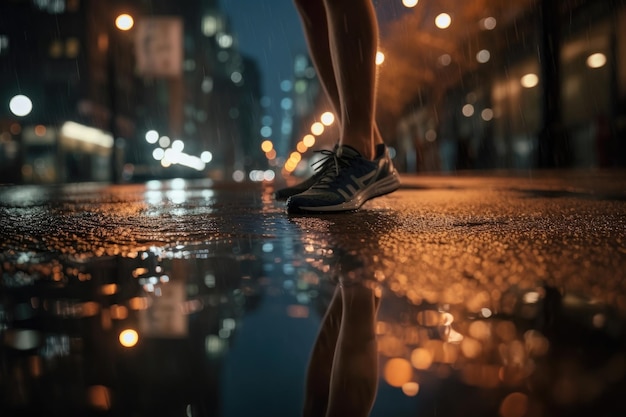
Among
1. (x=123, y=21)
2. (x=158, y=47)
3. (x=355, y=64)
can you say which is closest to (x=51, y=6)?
(x=158, y=47)

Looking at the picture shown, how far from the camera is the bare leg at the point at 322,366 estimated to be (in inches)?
20.2

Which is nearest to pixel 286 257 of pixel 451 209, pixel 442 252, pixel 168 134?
pixel 442 252

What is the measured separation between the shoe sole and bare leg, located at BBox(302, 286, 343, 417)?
1535 mm

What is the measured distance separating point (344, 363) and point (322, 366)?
1.1 inches

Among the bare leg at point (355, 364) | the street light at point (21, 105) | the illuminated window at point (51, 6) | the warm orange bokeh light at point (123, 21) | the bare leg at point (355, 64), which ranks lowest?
the bare leg at point (355, 364)

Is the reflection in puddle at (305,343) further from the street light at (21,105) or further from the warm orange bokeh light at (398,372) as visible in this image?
the street light at (21,105)

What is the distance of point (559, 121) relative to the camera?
1496 cm

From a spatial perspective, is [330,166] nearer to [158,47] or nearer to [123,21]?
[123,21]

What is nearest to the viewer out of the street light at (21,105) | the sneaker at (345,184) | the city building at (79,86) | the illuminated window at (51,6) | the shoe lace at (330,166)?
the sneaker at (345,184)

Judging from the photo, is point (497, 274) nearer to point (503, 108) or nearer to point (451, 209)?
point (451, 209)

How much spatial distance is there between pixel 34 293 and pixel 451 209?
6.62 ft

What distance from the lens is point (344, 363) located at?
61 centimetres

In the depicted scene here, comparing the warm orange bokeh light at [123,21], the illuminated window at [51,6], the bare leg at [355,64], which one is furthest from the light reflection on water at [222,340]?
the illuminated window at [51,6]

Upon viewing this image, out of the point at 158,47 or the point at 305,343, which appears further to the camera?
the point at 158,47
